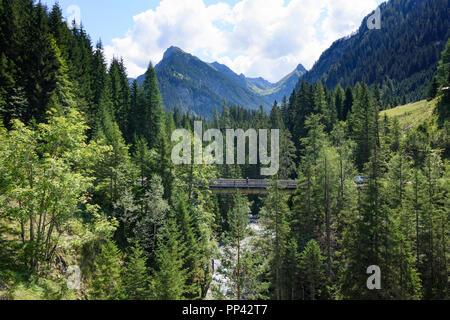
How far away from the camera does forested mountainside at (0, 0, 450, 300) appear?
13.9m

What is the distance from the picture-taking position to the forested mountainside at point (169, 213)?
13.9m

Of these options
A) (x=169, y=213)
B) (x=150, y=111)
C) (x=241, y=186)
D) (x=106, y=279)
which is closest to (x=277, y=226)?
(x=169, y=213)

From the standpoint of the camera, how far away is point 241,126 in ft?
281

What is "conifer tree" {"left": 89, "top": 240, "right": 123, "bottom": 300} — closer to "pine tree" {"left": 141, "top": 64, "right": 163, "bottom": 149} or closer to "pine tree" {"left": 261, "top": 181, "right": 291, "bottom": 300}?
"pine tree" {"left": 261, "top": 181, "right": 291, "bottom": 300}

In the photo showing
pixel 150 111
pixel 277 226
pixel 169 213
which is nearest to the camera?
pixel 277 226

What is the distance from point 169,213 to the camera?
2891 centimetres

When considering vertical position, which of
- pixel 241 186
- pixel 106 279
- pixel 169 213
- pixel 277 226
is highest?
pixel 241 186

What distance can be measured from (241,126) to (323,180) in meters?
58.7

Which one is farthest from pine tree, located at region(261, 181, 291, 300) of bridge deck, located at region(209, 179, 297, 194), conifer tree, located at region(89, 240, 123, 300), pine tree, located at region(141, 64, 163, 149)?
pine tree, located at region(141, 64, 163, 149)

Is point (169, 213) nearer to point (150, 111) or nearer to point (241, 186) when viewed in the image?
point (241, 186)

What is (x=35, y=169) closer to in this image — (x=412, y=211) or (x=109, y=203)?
(x=109, y=203)

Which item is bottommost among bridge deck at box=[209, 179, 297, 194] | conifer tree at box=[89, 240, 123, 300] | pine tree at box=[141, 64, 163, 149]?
conifer tree at box=[89, 240, 123, 300]

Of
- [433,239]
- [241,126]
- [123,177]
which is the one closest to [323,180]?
[433,239]

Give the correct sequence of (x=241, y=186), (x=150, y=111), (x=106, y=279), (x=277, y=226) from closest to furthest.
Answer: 1. (x=106, y=279)
2. (x=277, y=226)
3. (x=241, y=186)
4. (x=150, y=111)
